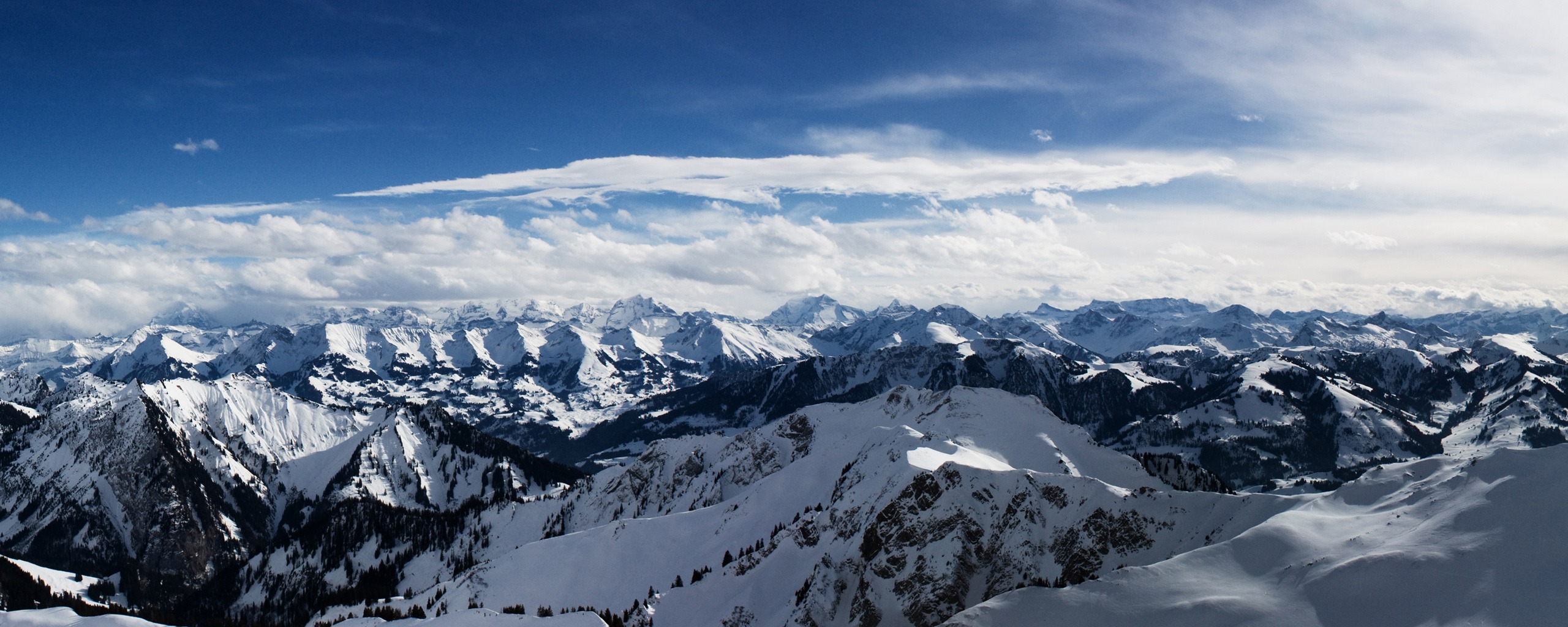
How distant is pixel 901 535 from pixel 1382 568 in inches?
2006

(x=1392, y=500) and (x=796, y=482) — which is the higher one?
(x=1392, y=500)

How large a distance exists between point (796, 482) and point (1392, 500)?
11976cm

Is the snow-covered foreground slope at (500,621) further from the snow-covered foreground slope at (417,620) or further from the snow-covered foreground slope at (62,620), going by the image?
the snow-covered foreground slope at (62,620)

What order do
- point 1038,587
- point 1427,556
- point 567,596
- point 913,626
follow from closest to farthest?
point 1427,556, point 1038,587, point 913,626, point 567,596

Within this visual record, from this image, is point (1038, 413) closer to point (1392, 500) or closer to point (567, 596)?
point (1392, 500)

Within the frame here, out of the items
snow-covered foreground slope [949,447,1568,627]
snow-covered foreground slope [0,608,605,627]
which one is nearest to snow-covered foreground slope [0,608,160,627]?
snow-covered foreground slope [0,608,605,627]

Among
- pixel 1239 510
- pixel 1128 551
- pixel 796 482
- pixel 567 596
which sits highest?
pixel 1239 510

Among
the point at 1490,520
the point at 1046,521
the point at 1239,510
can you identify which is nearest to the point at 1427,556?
Result: the point at 1490,520

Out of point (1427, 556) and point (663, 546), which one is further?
point (663, 546)

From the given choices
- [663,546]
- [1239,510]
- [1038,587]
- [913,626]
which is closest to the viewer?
[1038,587]

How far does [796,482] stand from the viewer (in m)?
176

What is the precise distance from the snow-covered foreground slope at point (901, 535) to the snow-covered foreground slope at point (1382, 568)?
35.7 feet

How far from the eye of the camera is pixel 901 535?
9694cm

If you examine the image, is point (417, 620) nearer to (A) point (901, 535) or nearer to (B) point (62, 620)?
(B) point (62, 620)
